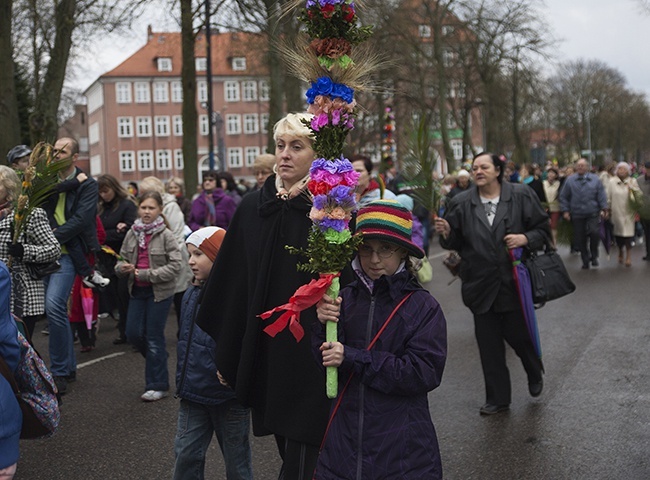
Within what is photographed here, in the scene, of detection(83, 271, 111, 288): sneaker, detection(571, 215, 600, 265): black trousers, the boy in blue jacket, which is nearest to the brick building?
detection(571, 215, 600, 265): black trousers

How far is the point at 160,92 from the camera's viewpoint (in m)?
89.6

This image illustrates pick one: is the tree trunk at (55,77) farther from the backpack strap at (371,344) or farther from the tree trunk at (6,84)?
the backpack strap at (371,344)

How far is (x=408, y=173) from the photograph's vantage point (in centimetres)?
675

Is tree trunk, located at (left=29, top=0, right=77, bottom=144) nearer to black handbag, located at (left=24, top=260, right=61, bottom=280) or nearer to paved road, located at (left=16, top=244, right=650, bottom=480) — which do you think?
paved road, located at (left=16, top=244, right=650, bottom=480)

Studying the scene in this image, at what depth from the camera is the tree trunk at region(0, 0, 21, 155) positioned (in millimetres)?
15406

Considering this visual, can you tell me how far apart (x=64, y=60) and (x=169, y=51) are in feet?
26.1

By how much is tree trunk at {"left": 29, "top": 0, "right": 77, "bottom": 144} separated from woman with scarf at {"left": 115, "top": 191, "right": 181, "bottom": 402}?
11384 mm

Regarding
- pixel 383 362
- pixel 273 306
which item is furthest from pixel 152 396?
pixel 383 362

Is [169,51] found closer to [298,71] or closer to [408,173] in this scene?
[408,173]

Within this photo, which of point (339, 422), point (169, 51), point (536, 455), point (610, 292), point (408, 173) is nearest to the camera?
point (339, 422)

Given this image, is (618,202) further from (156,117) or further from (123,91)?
(123,91)

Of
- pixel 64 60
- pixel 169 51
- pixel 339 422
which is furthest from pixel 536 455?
pixel 169 51

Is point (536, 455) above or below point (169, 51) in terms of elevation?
below

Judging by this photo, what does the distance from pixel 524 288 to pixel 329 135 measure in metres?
3.74
